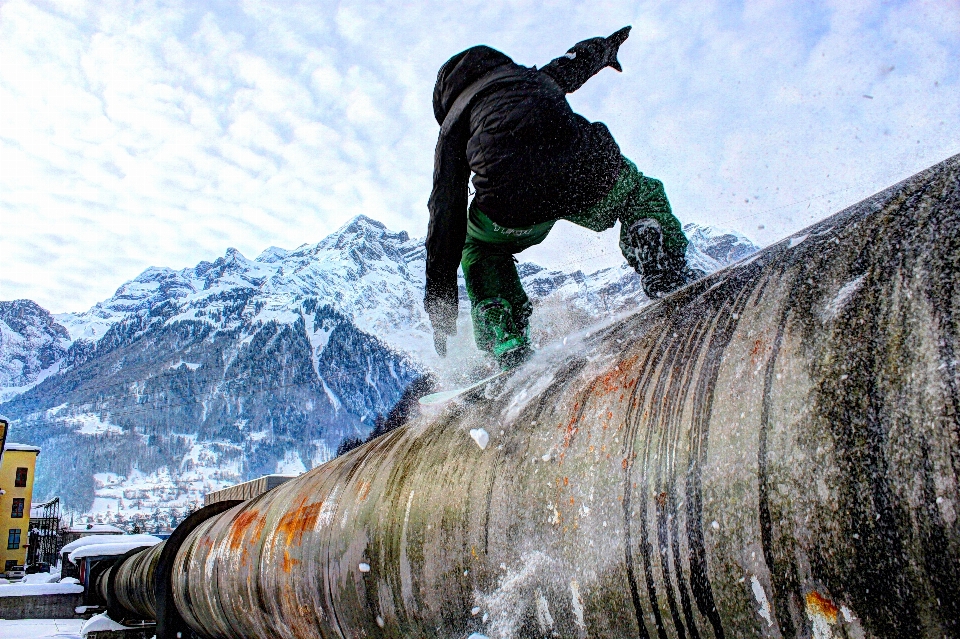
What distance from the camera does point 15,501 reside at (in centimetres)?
3731

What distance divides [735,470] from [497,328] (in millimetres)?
2024

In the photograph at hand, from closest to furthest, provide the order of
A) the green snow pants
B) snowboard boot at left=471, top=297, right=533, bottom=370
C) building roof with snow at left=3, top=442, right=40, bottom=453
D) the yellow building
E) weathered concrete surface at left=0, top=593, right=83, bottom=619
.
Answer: the green snow pants
snowboard boot at left=471, top=297, right=533, bottom=370
weathered concrete surface at left=0, top=593, right=83, bottom=619
the yellow building
building roof with snow at left=3, top=442, right=40, bottom=453

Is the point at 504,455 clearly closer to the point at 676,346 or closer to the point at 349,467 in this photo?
the point at 676,346

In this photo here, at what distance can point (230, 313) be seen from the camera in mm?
198000

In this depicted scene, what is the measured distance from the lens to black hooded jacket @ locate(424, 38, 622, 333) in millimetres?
2080

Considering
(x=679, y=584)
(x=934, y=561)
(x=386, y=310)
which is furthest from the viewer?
(x=386, y=310)

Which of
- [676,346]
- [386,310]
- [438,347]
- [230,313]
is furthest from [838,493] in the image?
[230,313]

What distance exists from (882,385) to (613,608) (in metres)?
0.39

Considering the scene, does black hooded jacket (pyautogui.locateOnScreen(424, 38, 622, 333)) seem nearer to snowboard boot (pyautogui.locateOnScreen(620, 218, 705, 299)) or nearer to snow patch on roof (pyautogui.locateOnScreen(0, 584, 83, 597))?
snowboard boot (pyautogui.locateOnScreen(620, 218, 705, 299))

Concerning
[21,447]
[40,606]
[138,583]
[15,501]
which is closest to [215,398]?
[21,447]

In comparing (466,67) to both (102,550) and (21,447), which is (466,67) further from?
(21,447)

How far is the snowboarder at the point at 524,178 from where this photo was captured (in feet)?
6.84

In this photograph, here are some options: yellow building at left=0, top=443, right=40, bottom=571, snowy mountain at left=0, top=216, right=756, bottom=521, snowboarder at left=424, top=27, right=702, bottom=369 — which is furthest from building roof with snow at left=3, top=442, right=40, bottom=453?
snowy mountain at left=0, top=216, right=756, bottom=521

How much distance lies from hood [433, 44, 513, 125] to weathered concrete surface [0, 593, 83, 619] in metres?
10.6
